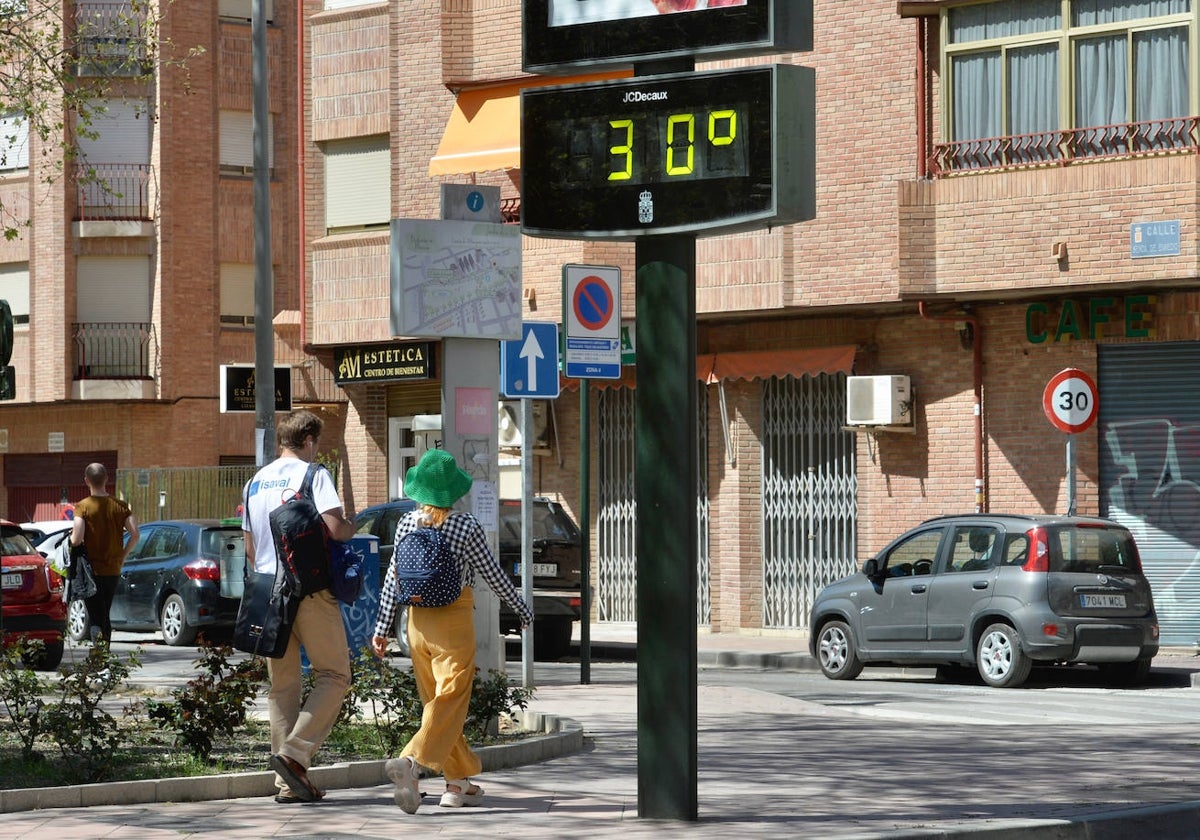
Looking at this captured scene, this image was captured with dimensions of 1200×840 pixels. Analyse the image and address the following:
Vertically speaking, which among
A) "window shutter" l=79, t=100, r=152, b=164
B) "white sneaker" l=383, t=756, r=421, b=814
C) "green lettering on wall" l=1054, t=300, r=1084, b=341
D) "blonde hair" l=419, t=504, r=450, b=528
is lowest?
"white sneaker" l=383, t=756, r=421, b=814

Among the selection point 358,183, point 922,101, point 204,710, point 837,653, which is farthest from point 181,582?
point 204,710

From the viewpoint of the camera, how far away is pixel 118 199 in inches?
1693

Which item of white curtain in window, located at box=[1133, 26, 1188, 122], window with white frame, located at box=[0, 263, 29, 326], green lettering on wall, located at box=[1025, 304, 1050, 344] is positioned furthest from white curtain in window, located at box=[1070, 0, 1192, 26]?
window with white frame, located at box=[0, 263, 29, 326]

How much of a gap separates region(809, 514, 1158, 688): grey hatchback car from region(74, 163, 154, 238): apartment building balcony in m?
25.9

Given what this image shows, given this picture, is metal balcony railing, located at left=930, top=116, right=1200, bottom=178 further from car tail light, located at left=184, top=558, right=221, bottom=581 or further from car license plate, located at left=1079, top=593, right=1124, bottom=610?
car tail light, located at left=184, top=558, right=221, bottom=581

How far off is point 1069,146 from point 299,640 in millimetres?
15969

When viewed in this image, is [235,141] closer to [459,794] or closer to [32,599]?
[32,599]

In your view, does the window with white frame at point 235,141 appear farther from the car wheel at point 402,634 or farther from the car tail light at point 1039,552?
the car tail light at point 1039,552

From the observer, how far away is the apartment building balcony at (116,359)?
4247cm

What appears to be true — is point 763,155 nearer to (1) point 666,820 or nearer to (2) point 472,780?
(1) point 666,820

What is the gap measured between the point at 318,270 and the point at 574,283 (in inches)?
652

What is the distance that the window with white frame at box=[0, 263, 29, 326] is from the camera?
1702 inches

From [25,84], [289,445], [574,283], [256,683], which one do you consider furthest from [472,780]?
[25,84]

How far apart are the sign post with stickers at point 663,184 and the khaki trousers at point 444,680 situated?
3.74 ft
